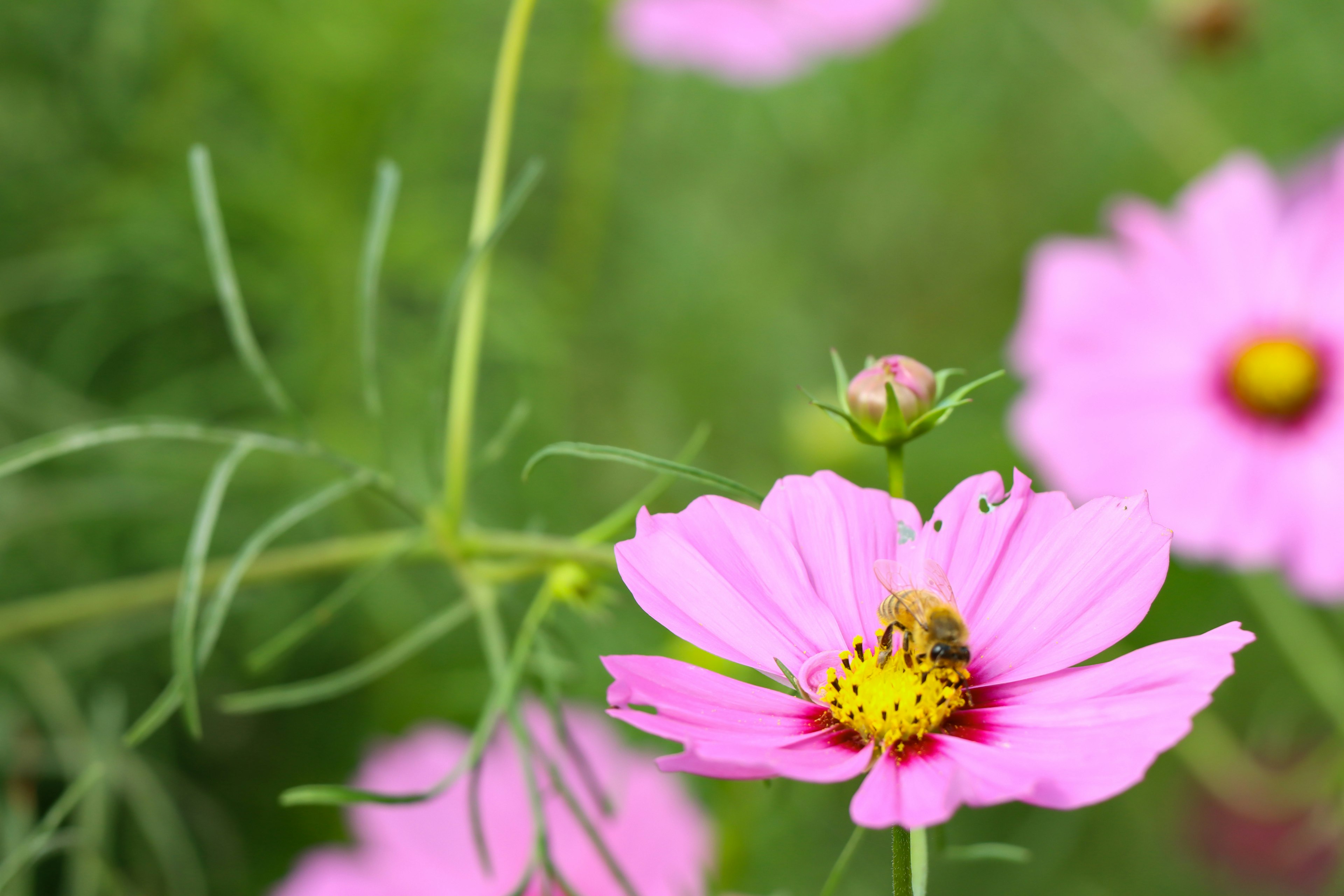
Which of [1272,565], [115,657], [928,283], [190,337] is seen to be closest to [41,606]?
[115,657]

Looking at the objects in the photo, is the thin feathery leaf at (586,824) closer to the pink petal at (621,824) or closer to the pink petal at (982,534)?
the pink petal at (982,534)

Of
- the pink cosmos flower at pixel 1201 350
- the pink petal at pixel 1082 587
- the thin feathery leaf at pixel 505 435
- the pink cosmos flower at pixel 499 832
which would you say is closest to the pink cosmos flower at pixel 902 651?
the pink petal at pixel 1082 587

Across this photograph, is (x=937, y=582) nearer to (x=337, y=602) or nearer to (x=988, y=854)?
(x=988, y=854)

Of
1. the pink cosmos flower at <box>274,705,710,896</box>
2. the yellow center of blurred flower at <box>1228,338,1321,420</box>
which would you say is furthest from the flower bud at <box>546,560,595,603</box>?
the yellow center of blurred flower at <box>1228,338,1321,420</box>

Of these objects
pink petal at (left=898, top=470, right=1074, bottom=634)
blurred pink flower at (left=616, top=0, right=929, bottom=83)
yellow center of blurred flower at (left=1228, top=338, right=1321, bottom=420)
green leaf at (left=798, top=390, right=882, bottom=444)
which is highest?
blurred pink flower at (left=616, top=0, right=929, bottom=83)

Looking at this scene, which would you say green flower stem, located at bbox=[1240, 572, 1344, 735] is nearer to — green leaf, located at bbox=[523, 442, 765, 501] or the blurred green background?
the blurred green background

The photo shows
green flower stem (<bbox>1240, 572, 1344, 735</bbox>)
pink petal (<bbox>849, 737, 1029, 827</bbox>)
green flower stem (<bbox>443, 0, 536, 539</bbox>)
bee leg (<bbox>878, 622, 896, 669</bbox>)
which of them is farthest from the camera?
green flower stem (<bbox>1240, 572, 1344, 735</bbox>)

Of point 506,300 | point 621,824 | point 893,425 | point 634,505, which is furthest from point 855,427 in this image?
point 506,300

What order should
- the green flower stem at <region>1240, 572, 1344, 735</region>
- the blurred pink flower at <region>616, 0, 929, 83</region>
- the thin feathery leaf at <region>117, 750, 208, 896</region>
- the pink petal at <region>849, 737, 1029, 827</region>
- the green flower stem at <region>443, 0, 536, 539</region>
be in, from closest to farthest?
the pink petal at <region>849, 737, 1029, 827</region> < the green flower stem at <region>443, 0, 536, 539</region> < the thin feathery leaf at <region>117, 750, 208, 896</region> < the green flower stem at <region>1240, 572, 1344, 735</region> < the blurred pink flower at <region>616, 0, 929, 83</region>
